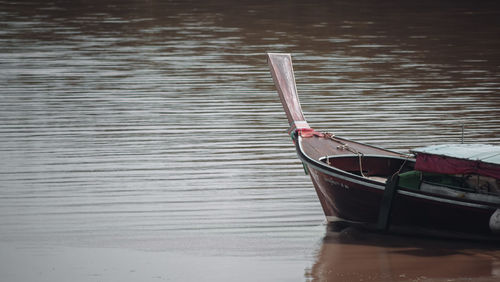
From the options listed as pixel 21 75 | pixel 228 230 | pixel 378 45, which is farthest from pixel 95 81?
pixel 228 230

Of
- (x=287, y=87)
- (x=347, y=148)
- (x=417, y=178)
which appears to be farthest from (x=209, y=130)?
(x=417, y=178)

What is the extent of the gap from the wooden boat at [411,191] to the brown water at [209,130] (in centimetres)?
25

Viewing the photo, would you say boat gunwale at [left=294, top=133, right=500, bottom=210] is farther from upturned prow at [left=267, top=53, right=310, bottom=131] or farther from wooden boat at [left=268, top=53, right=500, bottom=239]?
upturned prow at [left=267, top=53, right=310, bottom=131]

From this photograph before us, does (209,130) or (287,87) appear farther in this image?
(209,130)

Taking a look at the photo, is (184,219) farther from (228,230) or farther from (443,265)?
(443,265)

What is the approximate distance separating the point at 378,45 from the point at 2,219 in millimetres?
16272

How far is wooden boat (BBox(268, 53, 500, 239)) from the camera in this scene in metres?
9.59

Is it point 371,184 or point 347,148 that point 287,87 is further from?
point 371,184

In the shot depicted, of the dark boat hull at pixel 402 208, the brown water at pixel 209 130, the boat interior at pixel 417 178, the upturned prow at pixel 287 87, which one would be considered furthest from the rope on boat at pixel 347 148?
the brown water at pixel 209 130

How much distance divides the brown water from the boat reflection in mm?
28

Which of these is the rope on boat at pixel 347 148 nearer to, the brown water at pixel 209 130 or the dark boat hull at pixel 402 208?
the dark boat hull at pixel 402 208

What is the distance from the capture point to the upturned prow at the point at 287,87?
12.1 meters

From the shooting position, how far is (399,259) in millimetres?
9656

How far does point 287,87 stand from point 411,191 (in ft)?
11.5
